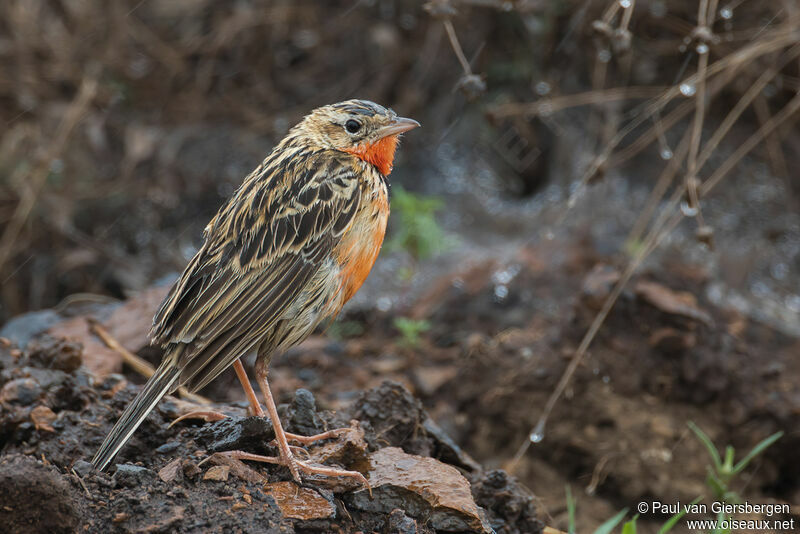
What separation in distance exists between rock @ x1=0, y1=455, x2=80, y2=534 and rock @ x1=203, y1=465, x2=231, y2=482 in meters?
0.58

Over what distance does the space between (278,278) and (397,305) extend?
340cm

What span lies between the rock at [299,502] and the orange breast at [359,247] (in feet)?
3.53

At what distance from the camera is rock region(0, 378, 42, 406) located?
14.2 feet

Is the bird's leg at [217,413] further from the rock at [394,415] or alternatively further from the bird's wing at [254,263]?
the rock at [394,415]

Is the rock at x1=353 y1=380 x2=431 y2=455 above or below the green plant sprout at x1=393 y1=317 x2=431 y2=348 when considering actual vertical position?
above

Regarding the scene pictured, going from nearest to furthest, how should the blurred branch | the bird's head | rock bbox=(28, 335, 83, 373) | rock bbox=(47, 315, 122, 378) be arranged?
rock bbox=(28, 335, 83, 373)
the bird's head
rock bbox=(47, 315, 122, 378)
the blurred branch

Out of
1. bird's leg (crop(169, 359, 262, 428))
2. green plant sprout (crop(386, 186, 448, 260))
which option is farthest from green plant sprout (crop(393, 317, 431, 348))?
bird's leg (crop(169, 359, 262, 428))

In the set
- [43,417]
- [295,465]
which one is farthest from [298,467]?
[43,417]

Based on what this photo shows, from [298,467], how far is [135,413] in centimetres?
71

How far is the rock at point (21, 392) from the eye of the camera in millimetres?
4324

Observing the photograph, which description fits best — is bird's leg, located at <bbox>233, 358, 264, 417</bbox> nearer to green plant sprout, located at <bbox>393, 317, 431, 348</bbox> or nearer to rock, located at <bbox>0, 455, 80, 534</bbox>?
rock, located at <bbox>0, 455, 80, 534</bbox>

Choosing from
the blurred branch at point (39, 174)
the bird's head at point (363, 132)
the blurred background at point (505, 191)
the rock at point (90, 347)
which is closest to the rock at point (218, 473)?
the rock at point (90, 347)

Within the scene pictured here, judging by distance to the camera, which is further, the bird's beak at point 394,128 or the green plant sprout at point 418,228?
the green plant sprout at point 418,228

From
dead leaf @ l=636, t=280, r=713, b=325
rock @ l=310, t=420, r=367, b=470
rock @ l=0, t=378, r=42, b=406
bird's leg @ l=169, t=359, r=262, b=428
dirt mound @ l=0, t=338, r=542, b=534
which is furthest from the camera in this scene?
dead leaf @ l=636, t=280, r=713, b=325
